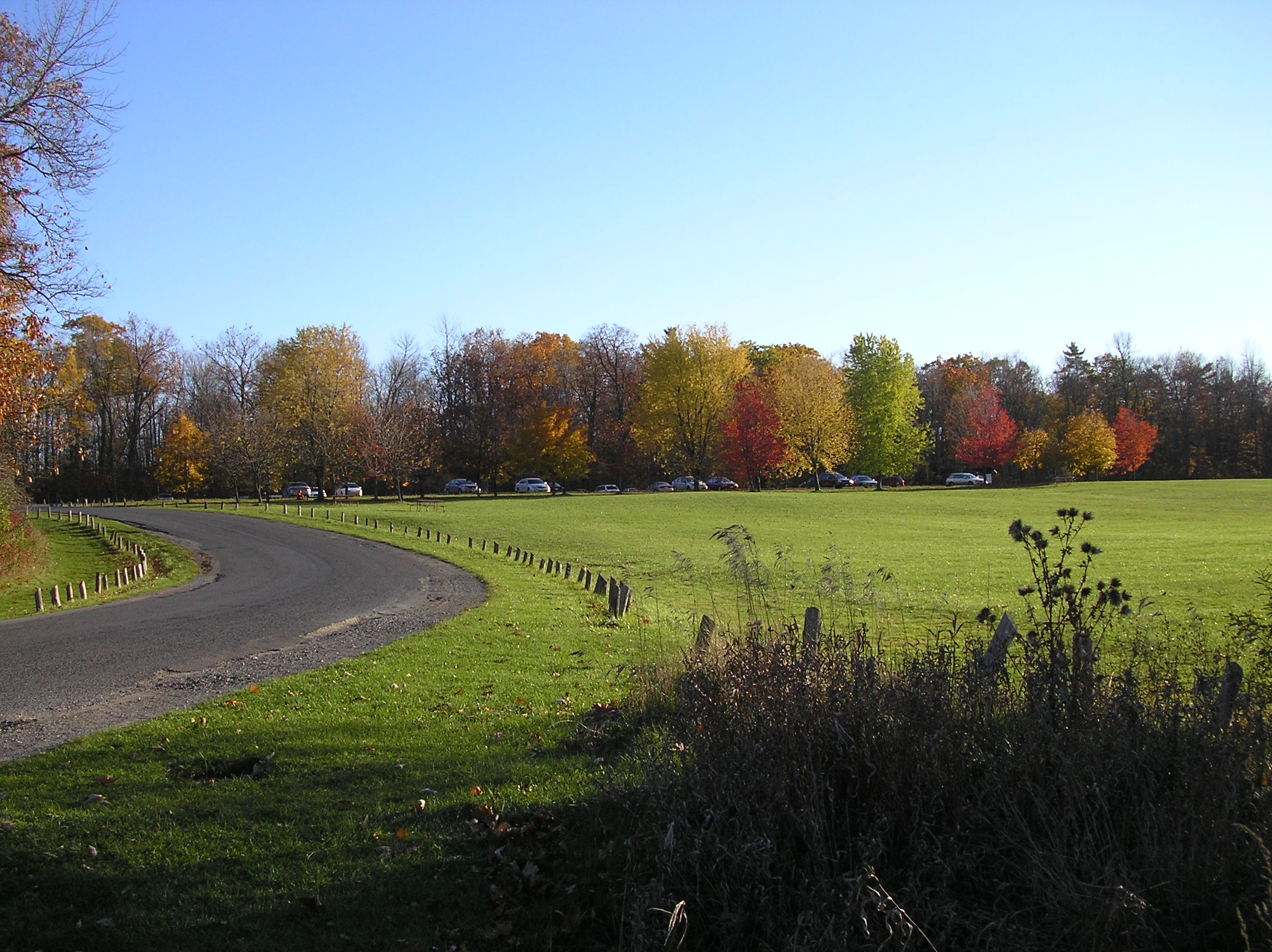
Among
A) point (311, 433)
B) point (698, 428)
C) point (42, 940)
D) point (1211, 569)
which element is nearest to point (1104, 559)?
point (1211, 569)

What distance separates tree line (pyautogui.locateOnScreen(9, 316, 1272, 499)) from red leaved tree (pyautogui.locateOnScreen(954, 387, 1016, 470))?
8.3 inches

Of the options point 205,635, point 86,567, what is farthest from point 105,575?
point 205,635

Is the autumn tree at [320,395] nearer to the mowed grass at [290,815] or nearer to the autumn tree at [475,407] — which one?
the autumn tree at [475,407]

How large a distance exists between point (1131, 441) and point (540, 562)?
82.6 m

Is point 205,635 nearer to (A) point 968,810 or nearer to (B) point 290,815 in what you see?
(B) point 290,815

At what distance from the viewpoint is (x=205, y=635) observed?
1398 cm

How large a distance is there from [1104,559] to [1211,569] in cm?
289

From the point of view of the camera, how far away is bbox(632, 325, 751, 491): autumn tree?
72250mm

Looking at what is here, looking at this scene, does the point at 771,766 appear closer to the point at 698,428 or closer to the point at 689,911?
the point at 689,911

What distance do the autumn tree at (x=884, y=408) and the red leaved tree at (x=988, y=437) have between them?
924 cm

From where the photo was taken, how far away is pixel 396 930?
14.3 ft

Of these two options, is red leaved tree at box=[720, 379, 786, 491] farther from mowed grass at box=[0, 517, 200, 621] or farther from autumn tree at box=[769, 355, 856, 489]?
mowed grass at box=[0, 517, 200, 621]

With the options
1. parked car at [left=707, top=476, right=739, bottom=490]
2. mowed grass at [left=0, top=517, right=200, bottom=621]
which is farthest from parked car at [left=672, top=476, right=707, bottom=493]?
mowed grass at [left=0, top=517, right=200, bottom=621]

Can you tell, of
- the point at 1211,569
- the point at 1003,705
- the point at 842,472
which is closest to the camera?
the point at 1003,705
